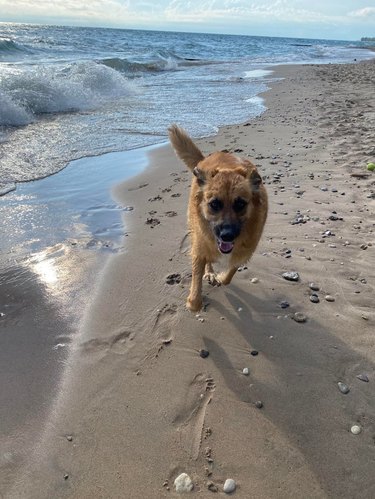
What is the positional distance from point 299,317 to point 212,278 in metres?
1.06

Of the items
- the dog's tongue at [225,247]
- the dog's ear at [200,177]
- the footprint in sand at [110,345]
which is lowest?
the footprint in sand at [110,345]

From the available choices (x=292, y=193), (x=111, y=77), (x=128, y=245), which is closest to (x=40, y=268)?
(x=128, y=245)

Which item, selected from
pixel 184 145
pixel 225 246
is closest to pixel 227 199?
pixel 225 246

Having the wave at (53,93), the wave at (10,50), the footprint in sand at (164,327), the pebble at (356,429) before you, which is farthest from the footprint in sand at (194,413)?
the wave at (10,50)

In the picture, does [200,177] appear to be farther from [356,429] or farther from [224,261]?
[356,429]

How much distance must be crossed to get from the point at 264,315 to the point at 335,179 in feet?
11.7

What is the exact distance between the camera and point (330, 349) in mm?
3191

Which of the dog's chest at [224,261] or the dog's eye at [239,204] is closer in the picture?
the dog's eye at [239,204]

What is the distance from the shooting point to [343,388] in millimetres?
2832

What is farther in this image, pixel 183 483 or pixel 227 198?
pixel 227 198

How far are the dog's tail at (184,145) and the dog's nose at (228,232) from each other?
5.99 ft

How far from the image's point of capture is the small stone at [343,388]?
2.81m

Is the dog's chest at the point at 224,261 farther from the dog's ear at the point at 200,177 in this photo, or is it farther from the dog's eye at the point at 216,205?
the dog's ear at the point at 200,177

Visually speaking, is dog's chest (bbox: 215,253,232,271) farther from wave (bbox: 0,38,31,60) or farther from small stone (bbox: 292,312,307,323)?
wave (bbox: 0,38,31,60)
